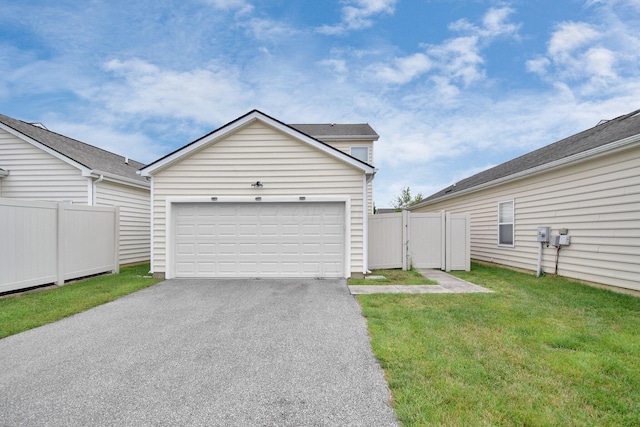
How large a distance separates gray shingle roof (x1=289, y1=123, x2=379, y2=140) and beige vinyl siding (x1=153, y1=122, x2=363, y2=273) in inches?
252

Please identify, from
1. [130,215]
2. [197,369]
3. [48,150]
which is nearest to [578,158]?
[197,369]

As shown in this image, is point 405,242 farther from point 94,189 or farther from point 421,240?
point 94,189

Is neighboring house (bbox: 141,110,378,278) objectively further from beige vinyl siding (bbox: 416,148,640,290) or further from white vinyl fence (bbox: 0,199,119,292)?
beige vinyl siding (bbox: 416,148,640,290)

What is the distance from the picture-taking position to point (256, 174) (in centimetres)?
819

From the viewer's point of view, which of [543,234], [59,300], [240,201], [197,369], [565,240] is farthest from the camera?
[543,234]

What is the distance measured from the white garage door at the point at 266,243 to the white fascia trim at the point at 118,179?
355cm

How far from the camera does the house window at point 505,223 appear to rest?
10.1 m

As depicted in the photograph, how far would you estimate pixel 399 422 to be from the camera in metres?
2.17

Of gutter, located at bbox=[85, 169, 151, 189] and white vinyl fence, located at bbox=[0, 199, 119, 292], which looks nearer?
white vinyl fence, located at bbox=[0, 199, 119, 292]

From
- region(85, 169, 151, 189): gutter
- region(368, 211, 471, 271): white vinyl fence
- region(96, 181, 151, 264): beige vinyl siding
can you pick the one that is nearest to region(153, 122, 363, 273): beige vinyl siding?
region(368, 211, 471, 271): white vinyl fence

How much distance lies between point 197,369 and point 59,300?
4.74m

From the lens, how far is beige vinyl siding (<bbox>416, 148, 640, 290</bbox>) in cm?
620

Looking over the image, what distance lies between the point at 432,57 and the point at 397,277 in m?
9.72

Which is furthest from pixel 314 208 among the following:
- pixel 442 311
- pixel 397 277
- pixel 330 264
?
pixel 442 311
